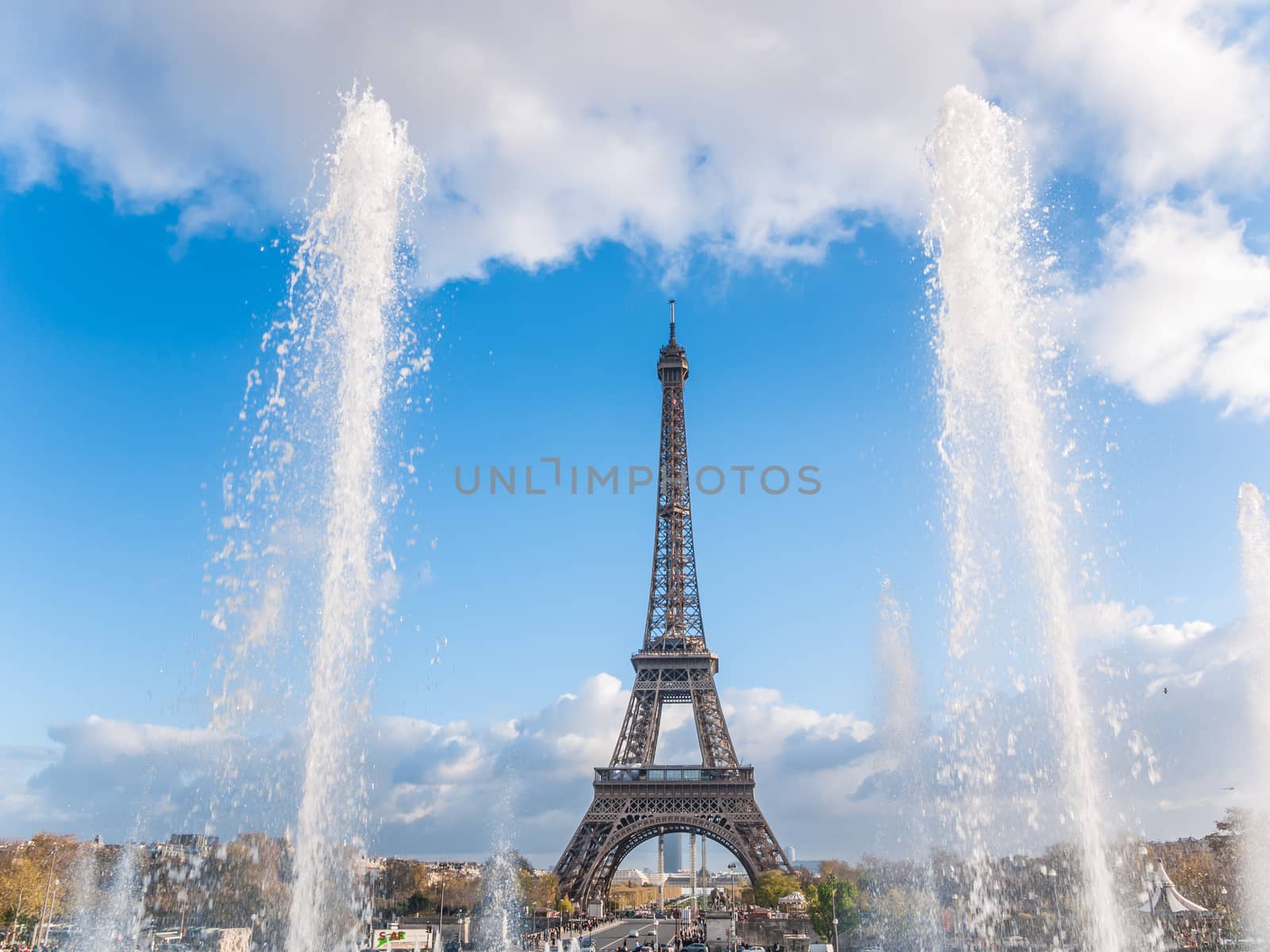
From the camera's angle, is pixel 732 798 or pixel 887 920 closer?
pixel 887 920

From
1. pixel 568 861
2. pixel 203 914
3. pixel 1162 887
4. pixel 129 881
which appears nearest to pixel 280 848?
pixel 203 914

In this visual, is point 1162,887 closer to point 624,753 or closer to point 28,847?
point 624,753

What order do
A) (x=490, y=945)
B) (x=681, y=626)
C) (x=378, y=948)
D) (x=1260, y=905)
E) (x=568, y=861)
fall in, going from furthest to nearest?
(x=681, y=626)
(x=568, y=861)
(x=490, y=945)
(x=1260, y=905)
(x=378, y=948)

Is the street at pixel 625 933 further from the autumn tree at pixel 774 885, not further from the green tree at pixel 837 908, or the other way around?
the green tree at pixel 837 908

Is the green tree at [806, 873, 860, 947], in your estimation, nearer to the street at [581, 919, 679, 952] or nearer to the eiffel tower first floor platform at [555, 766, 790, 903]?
the street at [581, 919, 679, 952]

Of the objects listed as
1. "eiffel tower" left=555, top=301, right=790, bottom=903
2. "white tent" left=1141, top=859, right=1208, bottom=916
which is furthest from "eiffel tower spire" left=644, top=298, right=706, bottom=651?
"white tent" left=1141, top=859, right=1208, bottom=916

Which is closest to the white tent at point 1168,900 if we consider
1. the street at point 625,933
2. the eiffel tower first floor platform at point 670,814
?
the street at point 625,933
